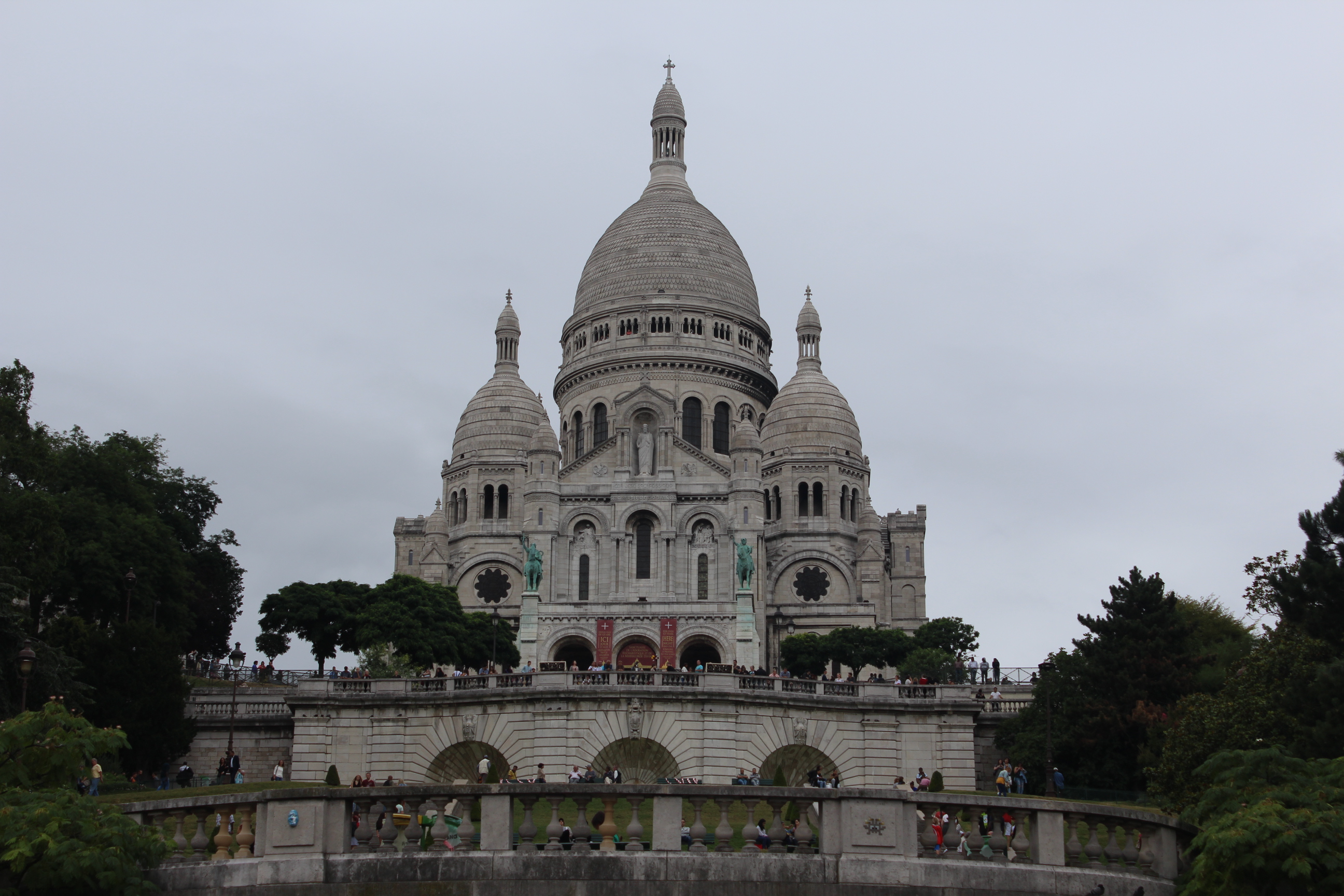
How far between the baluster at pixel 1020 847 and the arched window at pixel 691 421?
7505cm

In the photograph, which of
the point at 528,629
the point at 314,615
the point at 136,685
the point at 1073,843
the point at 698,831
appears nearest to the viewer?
the point at 698,831

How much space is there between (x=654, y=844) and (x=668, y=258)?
84.9 metres

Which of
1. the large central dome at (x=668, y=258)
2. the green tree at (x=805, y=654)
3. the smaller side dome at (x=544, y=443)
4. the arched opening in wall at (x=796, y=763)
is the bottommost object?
the arched opening in wall at (x=796, y=763)

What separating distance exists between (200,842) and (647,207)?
89879 millimetres

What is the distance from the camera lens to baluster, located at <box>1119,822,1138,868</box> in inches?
706

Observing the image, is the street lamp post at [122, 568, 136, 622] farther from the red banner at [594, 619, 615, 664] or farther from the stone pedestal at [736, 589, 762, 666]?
the stone pedestal at [736, 589, 762, 666]

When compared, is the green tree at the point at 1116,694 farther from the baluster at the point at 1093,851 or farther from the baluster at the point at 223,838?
the baluster at the point at 223,838

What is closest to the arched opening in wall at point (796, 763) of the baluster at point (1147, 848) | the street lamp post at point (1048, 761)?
the street lamp post at point (1048, 761)

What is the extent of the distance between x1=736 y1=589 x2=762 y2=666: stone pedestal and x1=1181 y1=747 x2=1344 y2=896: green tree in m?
55.1

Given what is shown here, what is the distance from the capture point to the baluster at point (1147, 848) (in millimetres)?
18281

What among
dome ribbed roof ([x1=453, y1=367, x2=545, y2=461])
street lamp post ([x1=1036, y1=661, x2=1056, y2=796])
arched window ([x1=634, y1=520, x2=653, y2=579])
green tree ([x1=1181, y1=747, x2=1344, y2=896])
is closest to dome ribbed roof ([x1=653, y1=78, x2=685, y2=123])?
dome ribbed roof ([x1=453, y1=367, x2=545, y2=461])

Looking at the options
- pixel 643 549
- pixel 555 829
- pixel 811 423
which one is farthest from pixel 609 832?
pixel 811 423

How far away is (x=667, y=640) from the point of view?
250 ft

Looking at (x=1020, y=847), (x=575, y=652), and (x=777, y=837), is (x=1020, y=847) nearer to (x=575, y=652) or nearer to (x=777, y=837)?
(x=777, y=837)
